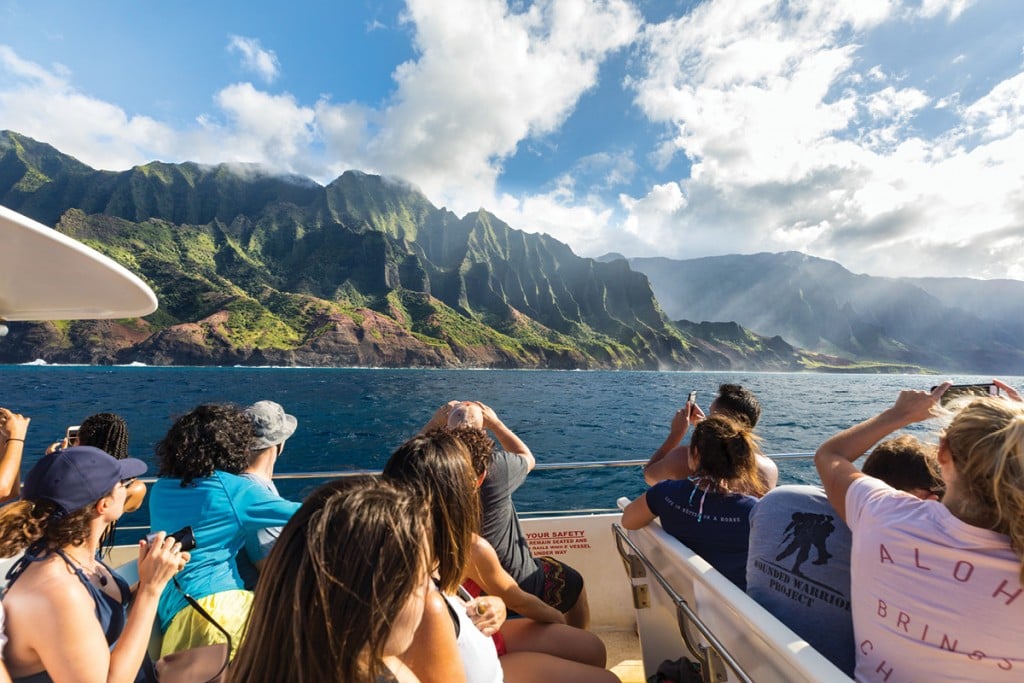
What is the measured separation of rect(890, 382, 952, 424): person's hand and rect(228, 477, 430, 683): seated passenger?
1728 mm

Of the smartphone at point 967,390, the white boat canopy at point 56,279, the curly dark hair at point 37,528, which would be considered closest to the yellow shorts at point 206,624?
the curly dark hair at point 37,528

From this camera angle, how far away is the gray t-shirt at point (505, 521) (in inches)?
88.4

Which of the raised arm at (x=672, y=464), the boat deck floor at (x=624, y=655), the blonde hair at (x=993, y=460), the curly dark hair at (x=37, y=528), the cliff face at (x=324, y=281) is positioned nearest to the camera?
the blonde hair at (x=993, y=460)

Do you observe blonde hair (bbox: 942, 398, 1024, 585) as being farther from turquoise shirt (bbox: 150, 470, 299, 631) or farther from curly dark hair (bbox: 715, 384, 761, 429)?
turquoise shirt (bbox: 150, 470, 299, 631)

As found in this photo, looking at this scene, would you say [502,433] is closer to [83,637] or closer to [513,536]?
[513,536]

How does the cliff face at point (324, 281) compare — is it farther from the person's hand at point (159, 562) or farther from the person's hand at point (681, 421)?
the person's hand at point (159, 562)

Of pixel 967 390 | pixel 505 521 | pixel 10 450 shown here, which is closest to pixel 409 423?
pixel 10 450

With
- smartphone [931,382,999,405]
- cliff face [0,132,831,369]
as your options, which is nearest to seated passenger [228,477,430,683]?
smartphone [931,382,999,405]

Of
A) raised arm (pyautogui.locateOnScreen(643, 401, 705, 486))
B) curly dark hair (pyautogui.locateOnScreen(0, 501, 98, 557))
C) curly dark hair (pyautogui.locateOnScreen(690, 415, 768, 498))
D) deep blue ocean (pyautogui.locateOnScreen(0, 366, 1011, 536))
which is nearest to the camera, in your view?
curly dark hair (pyautogui.locateOnScreen(0, 501, 98, 557))

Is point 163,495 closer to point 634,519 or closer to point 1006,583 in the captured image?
point 634,519

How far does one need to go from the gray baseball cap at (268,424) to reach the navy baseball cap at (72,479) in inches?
22.9

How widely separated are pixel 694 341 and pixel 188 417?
151750mm

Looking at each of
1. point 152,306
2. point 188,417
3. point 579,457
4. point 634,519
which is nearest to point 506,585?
point 634,519

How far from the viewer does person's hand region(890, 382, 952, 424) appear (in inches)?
64.5
